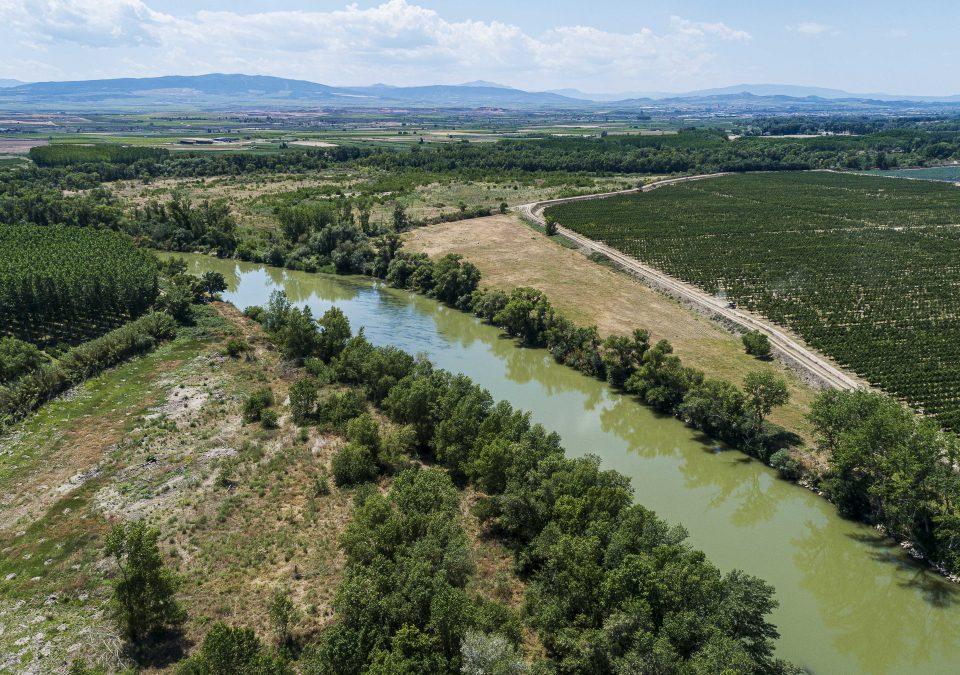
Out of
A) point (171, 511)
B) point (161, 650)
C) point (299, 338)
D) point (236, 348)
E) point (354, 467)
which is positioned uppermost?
point (299, 338)

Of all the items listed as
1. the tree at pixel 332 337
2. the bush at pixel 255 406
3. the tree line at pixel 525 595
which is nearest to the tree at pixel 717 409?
the tree line at pixel 525 595

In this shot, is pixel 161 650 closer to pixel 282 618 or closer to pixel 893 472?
pixel 282 618

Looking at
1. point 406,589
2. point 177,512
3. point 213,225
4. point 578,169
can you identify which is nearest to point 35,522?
point 177,512

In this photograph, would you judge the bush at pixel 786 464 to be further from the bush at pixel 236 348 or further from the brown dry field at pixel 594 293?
the bush at pixel 236 348

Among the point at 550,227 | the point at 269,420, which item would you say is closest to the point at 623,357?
the point at 269,420

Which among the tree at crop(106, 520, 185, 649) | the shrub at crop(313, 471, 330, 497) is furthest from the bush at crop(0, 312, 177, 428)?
the tree at crop(106, 520, 185, 649)

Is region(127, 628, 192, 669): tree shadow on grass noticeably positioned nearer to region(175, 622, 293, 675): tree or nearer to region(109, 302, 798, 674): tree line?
region(109, 302, 798, 674): tree line
